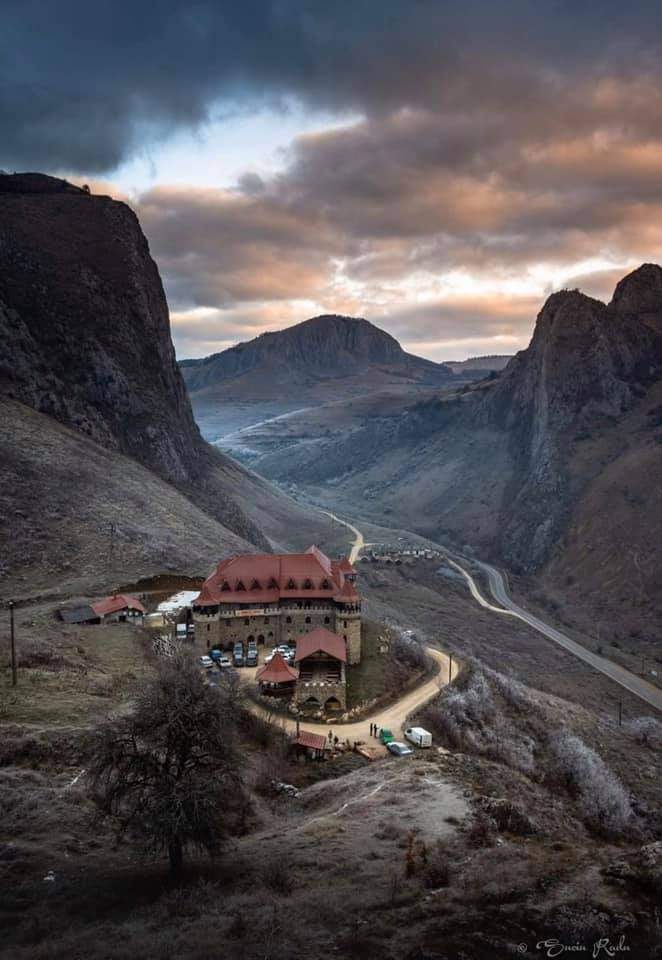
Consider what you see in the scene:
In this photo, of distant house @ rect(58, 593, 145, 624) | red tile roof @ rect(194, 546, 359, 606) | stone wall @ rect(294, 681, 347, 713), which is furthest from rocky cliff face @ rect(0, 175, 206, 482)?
stone wall @ rect(294, 681, 347, 713)

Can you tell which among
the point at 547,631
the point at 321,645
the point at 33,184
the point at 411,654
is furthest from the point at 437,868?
the point at 33,184

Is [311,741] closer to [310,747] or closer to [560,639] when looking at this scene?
[310,747]

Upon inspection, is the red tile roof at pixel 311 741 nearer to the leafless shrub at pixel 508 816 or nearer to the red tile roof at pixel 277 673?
the red tile roof at pixel 277 673

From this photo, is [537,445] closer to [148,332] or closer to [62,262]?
[148,332]

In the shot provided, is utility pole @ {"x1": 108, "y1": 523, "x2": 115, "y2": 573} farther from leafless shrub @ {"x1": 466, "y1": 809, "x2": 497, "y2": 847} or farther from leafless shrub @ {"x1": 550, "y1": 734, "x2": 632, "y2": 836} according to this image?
A: leafless shrub @ {"x1": 466, "y1": 809, "x2": 497, "y2": 847}

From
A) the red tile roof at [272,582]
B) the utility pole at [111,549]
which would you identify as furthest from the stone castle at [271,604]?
the utility pole at [111,549]

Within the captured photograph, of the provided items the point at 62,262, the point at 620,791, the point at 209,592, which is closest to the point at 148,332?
the point at 62,262
